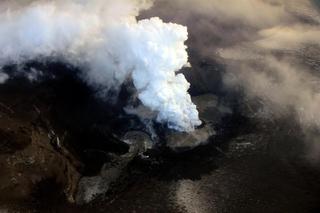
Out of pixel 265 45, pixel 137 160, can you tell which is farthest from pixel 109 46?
pixel 265 45

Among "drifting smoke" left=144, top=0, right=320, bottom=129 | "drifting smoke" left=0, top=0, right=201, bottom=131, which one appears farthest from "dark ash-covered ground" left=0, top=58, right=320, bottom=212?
"drifting smoke" left=144, top=0, right=320, bottom=129

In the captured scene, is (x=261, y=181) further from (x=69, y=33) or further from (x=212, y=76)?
(x=69, y=33)

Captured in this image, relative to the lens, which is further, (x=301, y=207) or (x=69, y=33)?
(x=69, y=33)

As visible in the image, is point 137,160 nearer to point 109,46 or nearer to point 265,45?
point 109,46

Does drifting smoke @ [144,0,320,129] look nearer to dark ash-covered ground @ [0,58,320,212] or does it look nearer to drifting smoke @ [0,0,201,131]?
dark ash-covered ground @ [0,58,320,212]

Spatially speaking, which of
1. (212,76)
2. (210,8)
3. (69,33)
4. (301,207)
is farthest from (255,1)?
(301,207)

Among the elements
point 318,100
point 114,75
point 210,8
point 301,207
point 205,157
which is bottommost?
point 301,207
